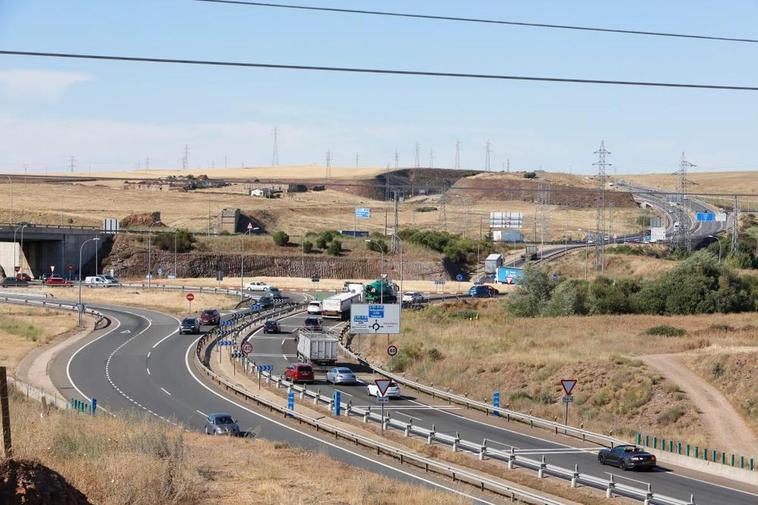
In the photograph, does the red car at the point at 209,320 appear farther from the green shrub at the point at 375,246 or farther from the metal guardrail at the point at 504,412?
the green shrub at the point at 375,246

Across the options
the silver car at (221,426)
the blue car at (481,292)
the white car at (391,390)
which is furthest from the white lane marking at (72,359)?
the blue car at (481,292)

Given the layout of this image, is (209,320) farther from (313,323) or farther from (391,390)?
(391,390)

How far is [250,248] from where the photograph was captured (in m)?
140

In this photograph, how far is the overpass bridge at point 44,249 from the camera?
121m

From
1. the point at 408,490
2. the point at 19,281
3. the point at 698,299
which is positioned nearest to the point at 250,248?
the point at 19,281

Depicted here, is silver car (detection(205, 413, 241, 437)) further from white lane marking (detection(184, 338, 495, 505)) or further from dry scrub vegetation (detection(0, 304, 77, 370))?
dry scrub vegetation (detection(0, 304, 77, 370))

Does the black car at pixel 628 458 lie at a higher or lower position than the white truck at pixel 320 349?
lower

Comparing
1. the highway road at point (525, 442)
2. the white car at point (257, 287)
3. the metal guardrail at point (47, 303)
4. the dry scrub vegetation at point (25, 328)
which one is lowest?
the highway road at point (525, 442)

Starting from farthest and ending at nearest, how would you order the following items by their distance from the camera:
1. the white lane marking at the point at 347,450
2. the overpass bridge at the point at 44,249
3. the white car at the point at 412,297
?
the overpass bridge at the point at 44,249 → the white car at the point at 412,297 → the white lane marking at the point at 347,450

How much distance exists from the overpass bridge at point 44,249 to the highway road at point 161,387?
4421 centimetres

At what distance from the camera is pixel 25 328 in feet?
250

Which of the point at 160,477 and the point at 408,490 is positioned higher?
the point at 160,477

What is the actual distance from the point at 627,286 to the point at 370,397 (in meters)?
50.6

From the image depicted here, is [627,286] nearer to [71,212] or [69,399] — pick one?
[69,399]
